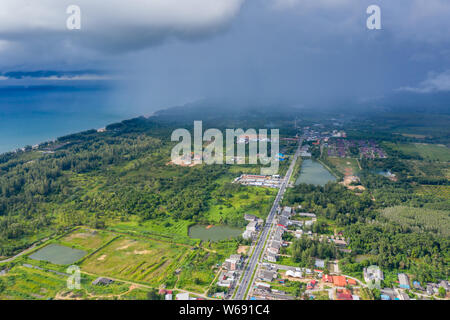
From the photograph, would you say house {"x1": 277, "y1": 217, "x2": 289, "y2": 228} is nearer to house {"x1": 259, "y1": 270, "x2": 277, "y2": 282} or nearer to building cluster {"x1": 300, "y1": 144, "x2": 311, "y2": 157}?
house {"x1": 259, "y1": 270, "x2": 277, "y2": 282}

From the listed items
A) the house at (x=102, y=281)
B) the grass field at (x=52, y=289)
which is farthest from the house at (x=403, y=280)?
the house at (x=102, y=281)

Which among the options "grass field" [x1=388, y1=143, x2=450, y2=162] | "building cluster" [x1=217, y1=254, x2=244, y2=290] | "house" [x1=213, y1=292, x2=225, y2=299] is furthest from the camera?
"grass field" [x1=388, y1=143, x2=450, y2=162]

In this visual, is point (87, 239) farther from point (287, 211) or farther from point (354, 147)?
point (354, 147)

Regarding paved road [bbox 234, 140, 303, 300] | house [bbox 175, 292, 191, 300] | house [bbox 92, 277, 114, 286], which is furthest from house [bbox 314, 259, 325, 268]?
house [bbox 92, 277, 114, 286]

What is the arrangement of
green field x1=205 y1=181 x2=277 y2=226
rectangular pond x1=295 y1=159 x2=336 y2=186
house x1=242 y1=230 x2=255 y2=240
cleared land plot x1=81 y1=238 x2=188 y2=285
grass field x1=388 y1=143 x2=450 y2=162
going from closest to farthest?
cleared land plot x1=81 y1=238 x2=188 y2=285 → house x1=242 y1=230 x2=255 y2=240 → green field x1=205 y1=181 x2=277 y2=226 → rectangular pond x1=295 y1=159 x2=336 y2=186 → grass field x1=388 y1=143 x2=450 y2=162

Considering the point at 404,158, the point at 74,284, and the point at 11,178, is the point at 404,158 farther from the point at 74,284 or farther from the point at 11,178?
the point at 11,178

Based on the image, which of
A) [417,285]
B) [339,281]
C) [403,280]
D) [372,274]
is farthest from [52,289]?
[417,285]
